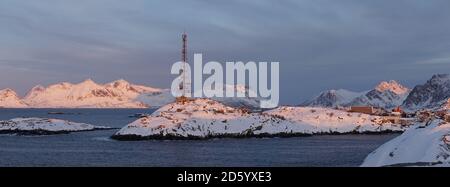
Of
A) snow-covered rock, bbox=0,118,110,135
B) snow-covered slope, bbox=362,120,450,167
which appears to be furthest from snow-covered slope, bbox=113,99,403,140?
snow-covered slope, bbox=362,120,450,167

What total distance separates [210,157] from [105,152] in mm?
14054

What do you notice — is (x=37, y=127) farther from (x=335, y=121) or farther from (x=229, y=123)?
(x=335, y=121)

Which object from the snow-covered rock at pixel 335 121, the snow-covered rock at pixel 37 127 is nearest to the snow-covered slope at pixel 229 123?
the snow-covered rock at pixel 335 121

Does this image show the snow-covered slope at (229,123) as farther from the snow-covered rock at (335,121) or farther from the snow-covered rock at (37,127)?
the snow-covered rock at (37,127)

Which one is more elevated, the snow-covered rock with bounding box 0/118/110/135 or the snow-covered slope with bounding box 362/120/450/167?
the snow-covered slope with bounding box 362/120/450/167

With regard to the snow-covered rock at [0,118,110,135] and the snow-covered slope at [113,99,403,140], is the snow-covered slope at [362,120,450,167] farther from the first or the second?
the snow-covered rock at [0,118,110,135]

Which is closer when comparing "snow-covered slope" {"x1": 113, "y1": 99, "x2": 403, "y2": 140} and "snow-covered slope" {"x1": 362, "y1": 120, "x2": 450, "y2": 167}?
"snow-covered slope" {"x1": 362, "y1": 120, "x2": 450, "y2": 167}

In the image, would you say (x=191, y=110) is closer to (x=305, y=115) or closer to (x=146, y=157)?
(x=305, y=115)

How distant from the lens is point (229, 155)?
64812 mm

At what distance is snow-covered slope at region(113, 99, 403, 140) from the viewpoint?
326 feet

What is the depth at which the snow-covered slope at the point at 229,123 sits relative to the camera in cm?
9944

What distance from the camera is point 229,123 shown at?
10800 centimetres

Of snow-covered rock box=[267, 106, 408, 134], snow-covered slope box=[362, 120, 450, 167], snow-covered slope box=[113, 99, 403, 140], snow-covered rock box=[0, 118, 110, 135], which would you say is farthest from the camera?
snow-covered rock box=[267, 106, 408, 134]

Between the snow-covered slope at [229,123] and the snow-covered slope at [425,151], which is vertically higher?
the snow-covered slope at [425,151]
